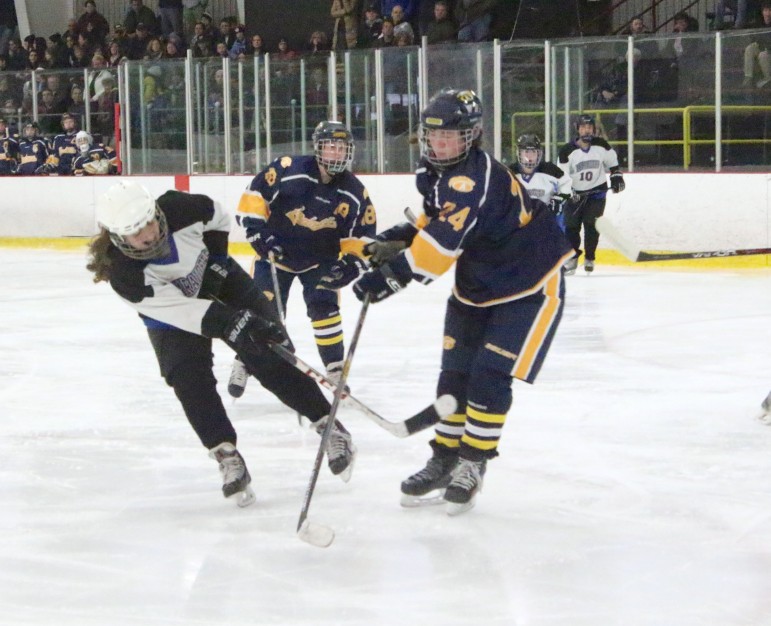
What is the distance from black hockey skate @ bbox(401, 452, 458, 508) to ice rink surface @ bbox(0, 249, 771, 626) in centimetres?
7

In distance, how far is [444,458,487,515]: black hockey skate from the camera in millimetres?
3082

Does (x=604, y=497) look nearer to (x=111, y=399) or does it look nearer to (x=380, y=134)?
(x=111, y=399)

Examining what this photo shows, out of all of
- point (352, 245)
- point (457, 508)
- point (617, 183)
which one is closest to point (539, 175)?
point (617, 183)

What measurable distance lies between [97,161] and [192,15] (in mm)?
3469

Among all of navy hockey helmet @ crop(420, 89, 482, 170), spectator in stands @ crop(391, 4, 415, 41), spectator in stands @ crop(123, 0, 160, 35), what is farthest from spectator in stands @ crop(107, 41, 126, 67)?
navy hockey helmet @ crop(420, 89, 482, 170)

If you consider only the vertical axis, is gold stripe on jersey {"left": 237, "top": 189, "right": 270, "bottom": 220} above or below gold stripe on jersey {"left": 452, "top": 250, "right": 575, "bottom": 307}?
above

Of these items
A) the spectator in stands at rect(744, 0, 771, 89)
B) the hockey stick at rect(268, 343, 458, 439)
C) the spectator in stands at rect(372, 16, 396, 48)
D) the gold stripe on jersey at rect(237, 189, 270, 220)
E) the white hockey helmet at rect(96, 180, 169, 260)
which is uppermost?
the spectator in stands at rect(372, 16, 396, 48)

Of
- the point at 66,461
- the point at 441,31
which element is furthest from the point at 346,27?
the point at 66,461

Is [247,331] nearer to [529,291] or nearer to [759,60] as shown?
[529,291]

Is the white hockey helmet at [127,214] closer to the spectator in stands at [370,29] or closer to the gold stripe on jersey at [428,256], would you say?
the gold stripe on jersey at [428,256]

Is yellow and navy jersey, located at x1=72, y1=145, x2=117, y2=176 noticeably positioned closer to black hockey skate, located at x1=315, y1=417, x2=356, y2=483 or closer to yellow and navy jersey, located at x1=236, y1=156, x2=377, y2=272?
yellow and navy jersey, located at x1=236, y1=156, x2=377, y2=272

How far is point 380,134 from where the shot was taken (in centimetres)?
976

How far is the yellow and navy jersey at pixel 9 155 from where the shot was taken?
11.7 m

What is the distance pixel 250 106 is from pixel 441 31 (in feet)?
5.56
